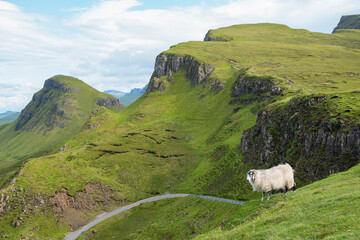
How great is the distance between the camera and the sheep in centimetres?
3409

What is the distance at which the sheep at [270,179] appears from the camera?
34.1m

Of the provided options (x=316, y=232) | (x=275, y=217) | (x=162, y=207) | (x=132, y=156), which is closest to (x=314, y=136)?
(x=275, y=217)

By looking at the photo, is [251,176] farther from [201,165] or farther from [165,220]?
[201,165]

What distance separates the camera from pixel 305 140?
278 ft

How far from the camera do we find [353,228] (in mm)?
16953

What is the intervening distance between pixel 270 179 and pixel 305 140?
192ft

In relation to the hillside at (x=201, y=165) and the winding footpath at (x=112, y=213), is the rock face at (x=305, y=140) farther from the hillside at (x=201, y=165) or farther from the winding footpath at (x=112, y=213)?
the winding footpath at (x=112, y=213)

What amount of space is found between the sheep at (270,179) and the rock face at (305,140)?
3940 cm

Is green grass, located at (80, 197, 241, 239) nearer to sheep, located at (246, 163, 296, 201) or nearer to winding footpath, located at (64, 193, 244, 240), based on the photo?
winding footpath, located at (64, 193, 244, 240)

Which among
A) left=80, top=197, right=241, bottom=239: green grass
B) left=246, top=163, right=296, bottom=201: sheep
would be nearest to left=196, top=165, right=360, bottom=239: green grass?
left=246, top=163, right=296, bottom=201: sheep

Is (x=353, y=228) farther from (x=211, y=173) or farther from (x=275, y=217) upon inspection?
(x=211, y=173)

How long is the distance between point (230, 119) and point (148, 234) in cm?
12049

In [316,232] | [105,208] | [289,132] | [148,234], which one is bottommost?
[105,208]

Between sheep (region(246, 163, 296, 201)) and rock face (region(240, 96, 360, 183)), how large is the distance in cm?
3940
